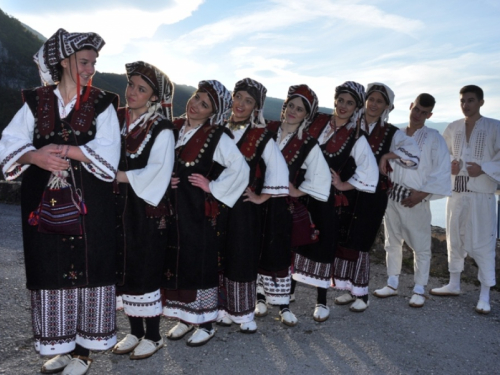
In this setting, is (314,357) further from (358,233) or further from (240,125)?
(240,125)

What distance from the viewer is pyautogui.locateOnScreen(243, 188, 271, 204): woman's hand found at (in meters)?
3.66

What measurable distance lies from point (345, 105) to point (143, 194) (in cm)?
215

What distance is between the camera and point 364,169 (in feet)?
13.8

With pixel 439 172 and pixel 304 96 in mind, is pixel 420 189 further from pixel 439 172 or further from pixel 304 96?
pixel 304 96

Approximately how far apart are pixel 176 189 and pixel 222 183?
1.11 ft

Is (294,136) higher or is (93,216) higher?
(294,136)

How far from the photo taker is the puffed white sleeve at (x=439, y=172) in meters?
4.73

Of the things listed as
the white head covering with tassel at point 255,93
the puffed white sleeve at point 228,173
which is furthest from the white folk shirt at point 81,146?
the white head covering with tassel at point 255,93

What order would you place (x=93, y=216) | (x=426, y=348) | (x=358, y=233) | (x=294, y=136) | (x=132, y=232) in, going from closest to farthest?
(x=93, y=216) → (x=132, y=232) → (x=426, y=348) → (x=294, y=136) → (x=358, y=233)

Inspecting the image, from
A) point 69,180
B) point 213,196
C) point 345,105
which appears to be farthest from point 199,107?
point 345,105

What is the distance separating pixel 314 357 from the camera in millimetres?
3455

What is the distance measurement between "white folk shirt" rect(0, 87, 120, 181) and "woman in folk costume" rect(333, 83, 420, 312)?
96.2 inches

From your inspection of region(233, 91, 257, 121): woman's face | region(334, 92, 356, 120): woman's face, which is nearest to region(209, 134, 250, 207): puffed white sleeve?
region(233, 91, 257, 121): woman's face

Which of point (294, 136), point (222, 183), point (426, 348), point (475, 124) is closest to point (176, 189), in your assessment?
point (222, 183)
